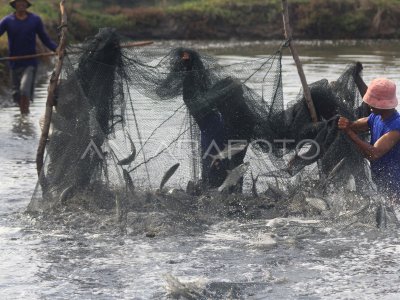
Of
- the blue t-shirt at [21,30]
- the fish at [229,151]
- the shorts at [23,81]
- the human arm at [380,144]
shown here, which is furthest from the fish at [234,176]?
the shorts at [23,81]

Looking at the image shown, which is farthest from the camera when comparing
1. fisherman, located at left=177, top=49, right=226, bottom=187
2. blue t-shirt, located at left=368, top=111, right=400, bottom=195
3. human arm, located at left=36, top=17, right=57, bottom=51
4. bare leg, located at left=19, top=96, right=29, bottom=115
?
bare leg, located at left=19, top=96, right=29, bottom=115

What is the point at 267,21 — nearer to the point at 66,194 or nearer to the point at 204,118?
the point at 204,118

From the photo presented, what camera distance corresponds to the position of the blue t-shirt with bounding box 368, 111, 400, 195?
777 cm

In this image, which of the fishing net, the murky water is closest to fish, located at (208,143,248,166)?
the fishing net

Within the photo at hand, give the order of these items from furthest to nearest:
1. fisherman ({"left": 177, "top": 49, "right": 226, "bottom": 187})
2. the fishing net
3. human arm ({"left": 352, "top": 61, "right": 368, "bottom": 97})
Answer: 1. human arm ({"left": 352, "top": 61, "right": 368, "bottom": 97})
2. fisherman ({"left": 177, "top": 49, "right": 226, "bottom": 187})
3. the fishing net

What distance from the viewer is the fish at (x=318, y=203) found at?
26.1ft

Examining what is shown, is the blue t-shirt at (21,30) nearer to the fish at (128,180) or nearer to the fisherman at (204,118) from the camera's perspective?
the fisherman at (204,118)

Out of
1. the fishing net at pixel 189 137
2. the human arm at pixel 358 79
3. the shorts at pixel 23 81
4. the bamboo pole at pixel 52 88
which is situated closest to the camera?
the fishing net at pixel 189 137

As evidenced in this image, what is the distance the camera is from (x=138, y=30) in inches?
1351

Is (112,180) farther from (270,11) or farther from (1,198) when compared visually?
(270,11)

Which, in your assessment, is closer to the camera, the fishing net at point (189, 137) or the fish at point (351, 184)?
the fish at point (351, 184)

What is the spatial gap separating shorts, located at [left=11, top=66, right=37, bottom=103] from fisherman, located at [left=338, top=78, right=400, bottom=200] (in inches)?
268

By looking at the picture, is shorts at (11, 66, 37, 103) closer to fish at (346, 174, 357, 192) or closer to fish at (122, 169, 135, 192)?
fish at (122, 169, 135, 192)

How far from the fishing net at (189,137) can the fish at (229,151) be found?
0.5 inches
